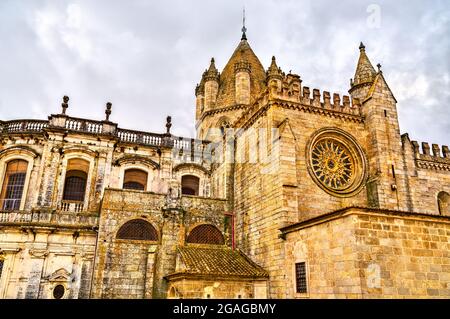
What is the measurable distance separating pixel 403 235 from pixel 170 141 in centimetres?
1683

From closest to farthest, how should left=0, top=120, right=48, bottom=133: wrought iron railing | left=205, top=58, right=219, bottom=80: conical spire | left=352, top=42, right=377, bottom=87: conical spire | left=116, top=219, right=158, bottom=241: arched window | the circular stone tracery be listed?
the circular stone tracery, left=116, top=219, right=158, bottom=241: arched window, left=352, top=42, right=377, bottom=87: conical spire, left=0, top=120, right=48, bottom=133: wrought iron railing, left=205, top=58, right=219, bottom=80: conical spire

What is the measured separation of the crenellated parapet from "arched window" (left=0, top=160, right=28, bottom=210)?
2378 cm

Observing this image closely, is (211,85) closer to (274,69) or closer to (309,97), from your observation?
(274,69)

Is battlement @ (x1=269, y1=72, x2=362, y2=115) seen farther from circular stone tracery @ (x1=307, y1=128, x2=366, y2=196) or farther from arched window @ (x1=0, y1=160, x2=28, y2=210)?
arched window @ (x1=0, y1=160, x2=28, y2=210)

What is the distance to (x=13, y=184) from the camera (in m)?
22.8

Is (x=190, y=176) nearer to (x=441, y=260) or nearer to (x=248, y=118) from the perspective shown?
(x=248, y=118)

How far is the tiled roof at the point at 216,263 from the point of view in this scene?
49.8 feet

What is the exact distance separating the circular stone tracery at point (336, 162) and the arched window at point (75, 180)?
47.3 ft

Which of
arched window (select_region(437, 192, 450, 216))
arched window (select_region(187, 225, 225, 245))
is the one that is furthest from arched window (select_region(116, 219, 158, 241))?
arched window (select_region(437, 192, 450, 216))

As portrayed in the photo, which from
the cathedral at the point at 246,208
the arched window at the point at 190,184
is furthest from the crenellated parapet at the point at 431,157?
the arched window at the point at 190,184

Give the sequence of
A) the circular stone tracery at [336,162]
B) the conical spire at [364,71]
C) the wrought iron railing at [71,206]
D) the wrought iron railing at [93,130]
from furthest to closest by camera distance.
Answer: the wrought iron railing at [93,130] < the wrought iron railing at [71,206] < the conical spire at [364,71] < the circular stone tracery at [336,162]

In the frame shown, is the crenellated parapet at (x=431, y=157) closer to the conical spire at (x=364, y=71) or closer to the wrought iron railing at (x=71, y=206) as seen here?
the conical spire at (x=364, y=71)

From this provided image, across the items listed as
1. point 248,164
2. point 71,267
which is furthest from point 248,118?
point 71,267

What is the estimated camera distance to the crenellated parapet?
19953mm
